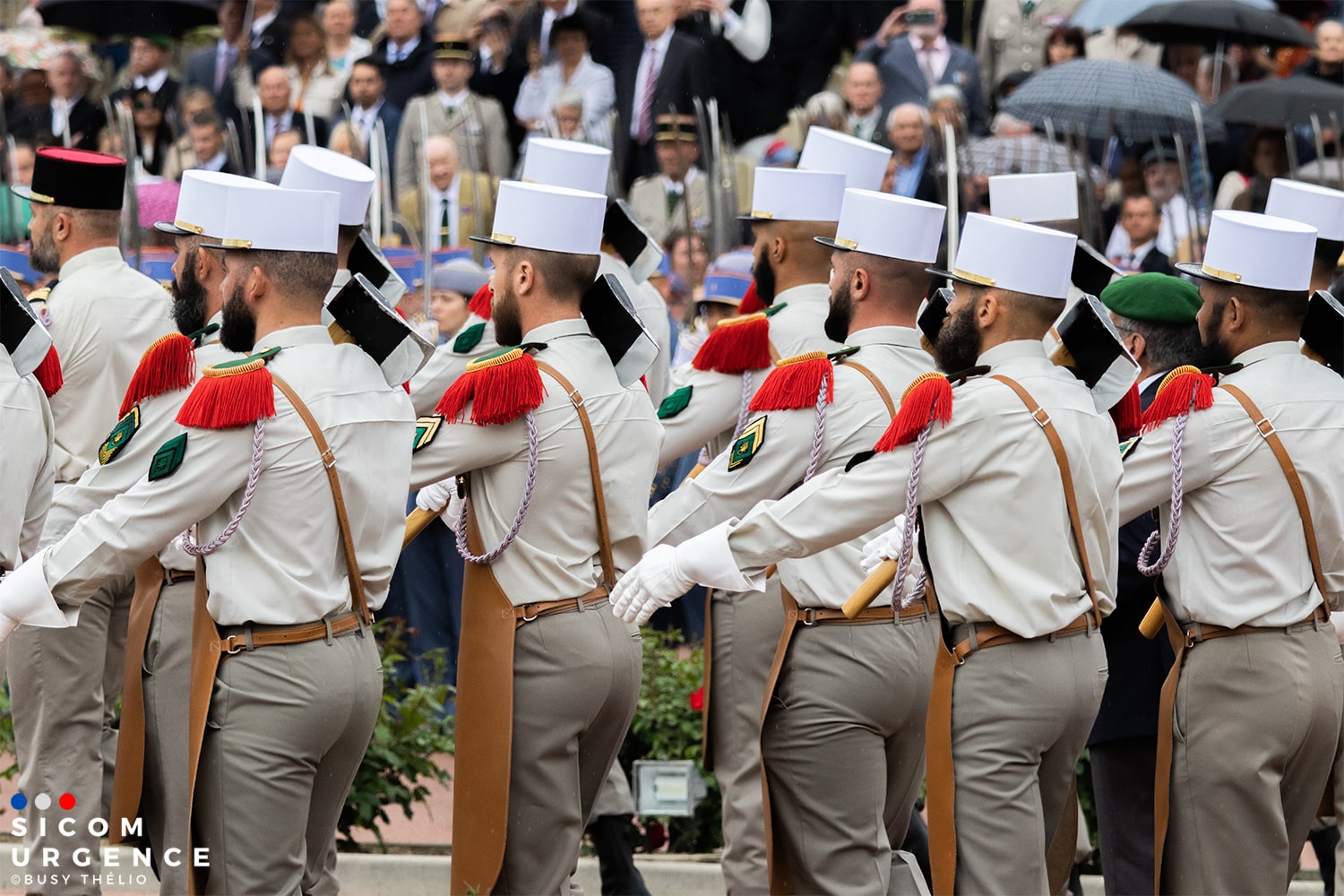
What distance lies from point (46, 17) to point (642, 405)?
9.59 meters

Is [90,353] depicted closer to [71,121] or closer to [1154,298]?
[1154,298]

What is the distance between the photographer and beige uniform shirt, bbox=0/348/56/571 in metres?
5.28

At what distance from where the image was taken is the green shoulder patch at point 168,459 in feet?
14.8

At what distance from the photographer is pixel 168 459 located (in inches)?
178

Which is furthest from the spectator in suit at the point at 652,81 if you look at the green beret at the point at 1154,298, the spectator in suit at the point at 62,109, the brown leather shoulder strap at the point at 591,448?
the brown leather shoulder strap at the point at 591,448

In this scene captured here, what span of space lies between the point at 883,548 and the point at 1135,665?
1158 mm

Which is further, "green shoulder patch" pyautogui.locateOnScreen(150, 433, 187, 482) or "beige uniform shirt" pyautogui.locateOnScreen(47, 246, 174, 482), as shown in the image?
"beige uniform shirt" pyautogui.locateOnScreen(47, 246, 174, 482)

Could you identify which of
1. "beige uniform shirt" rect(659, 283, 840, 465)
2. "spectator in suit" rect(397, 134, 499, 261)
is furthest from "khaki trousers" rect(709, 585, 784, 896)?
"spectator in suit" rect(397, 134, 499, 261)

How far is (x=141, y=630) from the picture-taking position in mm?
5590

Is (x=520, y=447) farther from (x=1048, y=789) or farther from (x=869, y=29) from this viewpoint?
(x=869, y=29)

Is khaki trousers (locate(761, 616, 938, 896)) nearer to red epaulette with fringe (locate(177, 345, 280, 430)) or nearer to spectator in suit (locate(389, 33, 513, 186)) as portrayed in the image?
red epaulette with fringe (locate(177, 345, 280, 430))

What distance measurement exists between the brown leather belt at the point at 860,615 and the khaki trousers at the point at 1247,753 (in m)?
0.71

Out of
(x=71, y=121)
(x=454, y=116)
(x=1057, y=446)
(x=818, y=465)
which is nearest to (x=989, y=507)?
Result: (x=1057, y=446)

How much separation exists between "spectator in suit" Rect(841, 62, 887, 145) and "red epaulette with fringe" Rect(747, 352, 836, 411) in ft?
20.8
